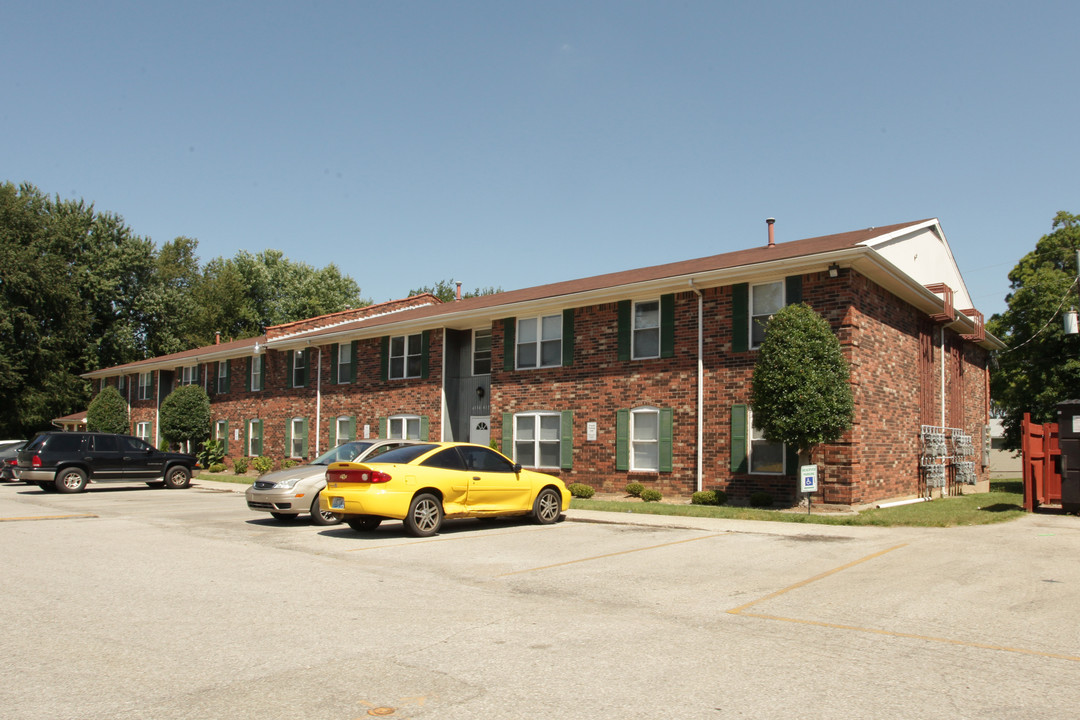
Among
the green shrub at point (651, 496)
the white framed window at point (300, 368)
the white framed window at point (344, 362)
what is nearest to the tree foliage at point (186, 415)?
the white framed window at point (300, 368)

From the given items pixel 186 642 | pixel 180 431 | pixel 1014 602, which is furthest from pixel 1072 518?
pixel 180 431

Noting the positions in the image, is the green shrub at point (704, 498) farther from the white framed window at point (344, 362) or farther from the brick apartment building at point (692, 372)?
the white framed window at point (344, 362)

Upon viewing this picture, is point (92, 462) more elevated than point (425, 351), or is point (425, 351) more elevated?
point (425, 351)

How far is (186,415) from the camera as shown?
121 ft

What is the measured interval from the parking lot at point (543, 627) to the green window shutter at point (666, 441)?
7.11 metres

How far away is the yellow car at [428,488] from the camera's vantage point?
11938 mm

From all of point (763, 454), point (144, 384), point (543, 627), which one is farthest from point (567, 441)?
point (144, 384)

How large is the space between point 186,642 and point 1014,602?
7.25 meters

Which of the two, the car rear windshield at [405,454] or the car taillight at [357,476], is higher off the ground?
the car rear windshield at [405,454]

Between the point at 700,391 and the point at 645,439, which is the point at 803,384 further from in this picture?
the point at 645,439

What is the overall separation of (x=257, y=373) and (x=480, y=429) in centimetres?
1511

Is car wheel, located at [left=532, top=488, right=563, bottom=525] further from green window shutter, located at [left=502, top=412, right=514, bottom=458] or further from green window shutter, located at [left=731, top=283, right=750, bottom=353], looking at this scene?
green window shutter, located at [left=502, top=412, right=514, bottom=458]

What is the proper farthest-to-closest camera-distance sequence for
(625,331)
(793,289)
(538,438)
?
(538,438)
(625,331)
(793,289)

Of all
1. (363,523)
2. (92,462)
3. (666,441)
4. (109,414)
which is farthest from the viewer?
(109,414)
